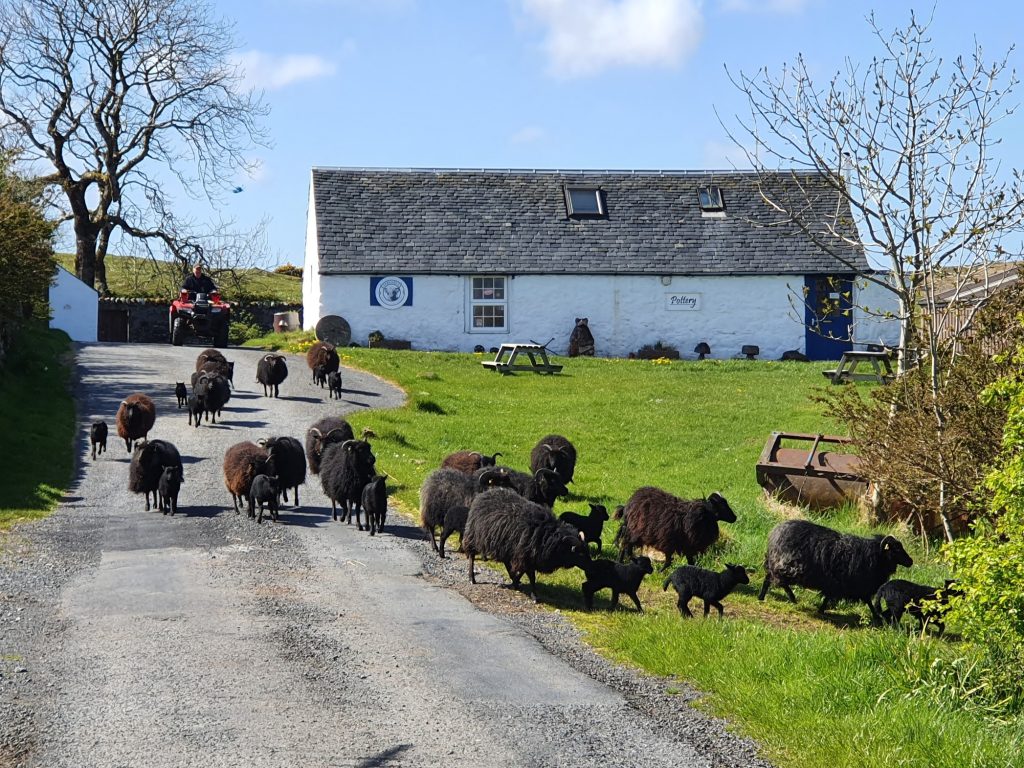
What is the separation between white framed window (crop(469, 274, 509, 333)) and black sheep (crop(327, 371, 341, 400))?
16813mm

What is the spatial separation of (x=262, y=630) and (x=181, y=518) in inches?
236

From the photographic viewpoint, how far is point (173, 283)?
185ft

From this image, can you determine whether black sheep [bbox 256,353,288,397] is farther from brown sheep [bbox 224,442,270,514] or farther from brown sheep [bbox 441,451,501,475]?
brown sheep [bbox 441,451,501,475]

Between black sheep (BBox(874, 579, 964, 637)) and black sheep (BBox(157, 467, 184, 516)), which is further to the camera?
black sheep (BBox(157, 467, 184, 516))

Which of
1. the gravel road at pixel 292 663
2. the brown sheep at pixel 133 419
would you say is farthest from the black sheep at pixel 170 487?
the brown sheep at pixel 133 419

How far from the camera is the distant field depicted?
182ft

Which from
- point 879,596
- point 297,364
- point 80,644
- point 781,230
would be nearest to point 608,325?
point 781,230

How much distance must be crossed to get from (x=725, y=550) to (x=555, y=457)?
387 centimetres

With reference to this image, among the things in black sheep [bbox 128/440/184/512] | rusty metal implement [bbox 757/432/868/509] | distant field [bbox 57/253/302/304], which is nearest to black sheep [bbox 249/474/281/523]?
black sheep [bbox 128/440/184/512]

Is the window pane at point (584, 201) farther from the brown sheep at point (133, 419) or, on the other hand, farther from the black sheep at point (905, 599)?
the black sheep at point (905, 599)

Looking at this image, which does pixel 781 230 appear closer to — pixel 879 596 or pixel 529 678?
pixel 879 596

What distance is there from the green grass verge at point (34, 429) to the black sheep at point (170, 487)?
64.4 inches

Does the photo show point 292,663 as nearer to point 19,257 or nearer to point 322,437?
point 322,437

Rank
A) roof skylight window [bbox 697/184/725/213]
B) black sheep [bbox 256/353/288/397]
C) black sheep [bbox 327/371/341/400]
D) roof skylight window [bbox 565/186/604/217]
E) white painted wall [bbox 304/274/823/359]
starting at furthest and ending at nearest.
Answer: roof skylight window [bbox 697/184/725/213], roof skylight window [bbox 565/186/604/217], white painted wall [bbox 304/274/823/359], black sheep [bbox 327/371/341/400], black sheep [bbox 256/353/288/397]
